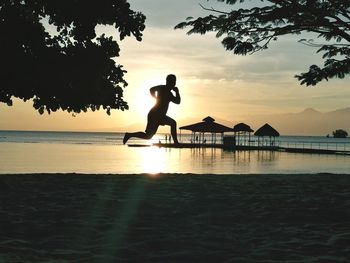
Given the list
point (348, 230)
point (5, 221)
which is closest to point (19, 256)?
point (5, 221)

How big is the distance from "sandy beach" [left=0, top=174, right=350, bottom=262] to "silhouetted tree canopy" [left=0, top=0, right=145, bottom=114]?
9.46 feet

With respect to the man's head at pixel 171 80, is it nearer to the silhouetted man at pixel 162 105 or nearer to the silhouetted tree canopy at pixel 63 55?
the silhouetted man at pixel 162 105

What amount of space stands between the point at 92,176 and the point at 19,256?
31.2 ft

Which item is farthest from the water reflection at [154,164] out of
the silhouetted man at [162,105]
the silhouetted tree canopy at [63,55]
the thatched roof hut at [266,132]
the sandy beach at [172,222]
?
the thatched roof hut at [266,132]

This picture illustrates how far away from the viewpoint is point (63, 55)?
49.4ft

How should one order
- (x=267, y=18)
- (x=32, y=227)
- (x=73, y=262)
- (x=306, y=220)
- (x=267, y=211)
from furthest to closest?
(x=267, y=18)
(x=267, y=211)
(x=306, y=220)
(x=32, y=227)
(x=73, y=262)

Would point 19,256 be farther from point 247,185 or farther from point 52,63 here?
point 52,63

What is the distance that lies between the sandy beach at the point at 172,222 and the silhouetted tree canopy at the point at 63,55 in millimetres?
2884

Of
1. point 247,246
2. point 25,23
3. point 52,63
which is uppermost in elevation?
point 25,23

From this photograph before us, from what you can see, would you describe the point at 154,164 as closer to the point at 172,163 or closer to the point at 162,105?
the point at 172,163

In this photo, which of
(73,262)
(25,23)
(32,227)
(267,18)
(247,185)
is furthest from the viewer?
(25,23)

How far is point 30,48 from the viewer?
1491 centimetres

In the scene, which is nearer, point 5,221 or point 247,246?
point 247,246

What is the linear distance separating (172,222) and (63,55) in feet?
28.4
